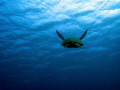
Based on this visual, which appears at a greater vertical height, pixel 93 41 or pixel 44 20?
pixel 44 20

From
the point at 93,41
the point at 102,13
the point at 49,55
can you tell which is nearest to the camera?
the point at 102,13

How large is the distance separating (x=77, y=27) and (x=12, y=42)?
1095 cm

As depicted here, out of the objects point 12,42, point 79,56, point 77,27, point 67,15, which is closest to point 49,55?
point 79,56

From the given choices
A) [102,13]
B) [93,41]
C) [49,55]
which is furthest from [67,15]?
[49,55]

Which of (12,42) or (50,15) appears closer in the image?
(50,15)

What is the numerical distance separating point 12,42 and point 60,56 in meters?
11.6

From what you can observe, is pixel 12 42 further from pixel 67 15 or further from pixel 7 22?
pixel 67 15

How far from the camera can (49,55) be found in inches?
1015

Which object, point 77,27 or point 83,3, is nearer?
point 83,3

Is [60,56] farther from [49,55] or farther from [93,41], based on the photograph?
[93,41]

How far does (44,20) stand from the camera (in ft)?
48.6

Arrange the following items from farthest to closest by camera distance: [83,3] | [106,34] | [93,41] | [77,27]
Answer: [93,41] < [106,34] < [77,27] < [83,3]

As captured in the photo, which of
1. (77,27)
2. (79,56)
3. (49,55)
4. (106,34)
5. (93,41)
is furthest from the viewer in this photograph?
(79,56)

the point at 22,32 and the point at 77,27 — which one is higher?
the point at 22,32
